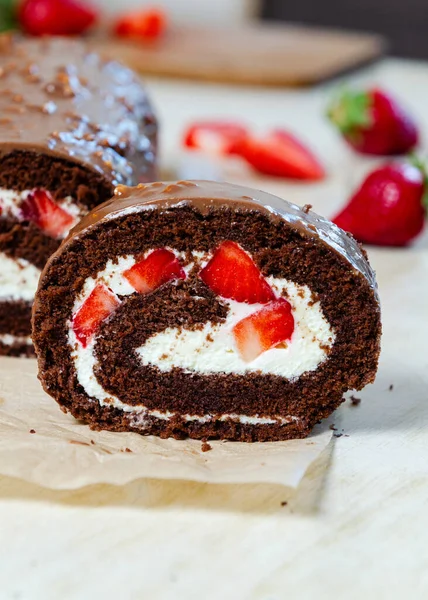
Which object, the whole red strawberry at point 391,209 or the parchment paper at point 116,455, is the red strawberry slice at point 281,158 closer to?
the whole red strawberry at point 391,209

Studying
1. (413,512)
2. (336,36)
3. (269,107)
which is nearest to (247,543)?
(413,512)

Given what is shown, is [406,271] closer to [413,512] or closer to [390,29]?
[413,512]

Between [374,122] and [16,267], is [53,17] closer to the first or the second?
[374,122]

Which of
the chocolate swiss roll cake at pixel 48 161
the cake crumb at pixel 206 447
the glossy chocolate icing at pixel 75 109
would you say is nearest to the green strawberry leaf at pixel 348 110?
the glossy chocolate icing at pixel 75 109

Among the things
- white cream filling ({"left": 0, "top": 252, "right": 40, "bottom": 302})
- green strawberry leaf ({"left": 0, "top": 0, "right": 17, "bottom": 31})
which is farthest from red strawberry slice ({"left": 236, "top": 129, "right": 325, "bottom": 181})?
green strawberry leaf ({"left": 0, "top": 0, "right": 17, "bottom": 31})

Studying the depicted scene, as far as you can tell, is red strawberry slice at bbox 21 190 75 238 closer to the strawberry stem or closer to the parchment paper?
the parchment paper

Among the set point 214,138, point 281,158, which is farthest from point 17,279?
point 214,138
